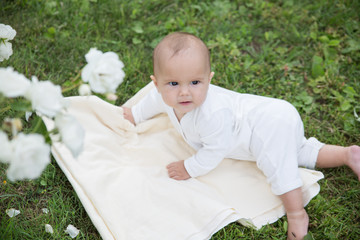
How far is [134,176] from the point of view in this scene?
205 cm

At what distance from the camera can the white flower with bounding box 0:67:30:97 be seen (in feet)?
2.94

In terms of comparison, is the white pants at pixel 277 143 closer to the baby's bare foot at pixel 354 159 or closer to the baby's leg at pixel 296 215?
the baby's leg at pixel 296 215

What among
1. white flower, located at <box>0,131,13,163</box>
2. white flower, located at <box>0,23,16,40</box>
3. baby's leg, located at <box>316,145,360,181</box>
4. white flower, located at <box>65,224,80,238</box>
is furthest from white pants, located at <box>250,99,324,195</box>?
white flower, located at <box>0,131,13,163</box>

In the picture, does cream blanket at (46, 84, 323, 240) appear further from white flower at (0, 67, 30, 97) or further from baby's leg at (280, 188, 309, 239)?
white flower at (0, 67, 30, 97)

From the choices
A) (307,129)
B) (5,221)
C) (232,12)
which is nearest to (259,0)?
(232,12)

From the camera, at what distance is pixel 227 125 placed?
1879mm

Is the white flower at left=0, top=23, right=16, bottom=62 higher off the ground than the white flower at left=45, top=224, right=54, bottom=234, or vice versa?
the white flower at left=0, top=23, right=16, bottom=62

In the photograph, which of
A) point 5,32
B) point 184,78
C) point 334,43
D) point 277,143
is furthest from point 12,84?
point 334,43

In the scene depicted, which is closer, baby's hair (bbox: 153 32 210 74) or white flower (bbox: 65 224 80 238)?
baby's hair (bbox: 153 32 210 74)

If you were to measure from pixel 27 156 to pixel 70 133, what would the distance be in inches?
4.3

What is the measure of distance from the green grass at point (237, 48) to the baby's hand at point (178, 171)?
547 millimetres

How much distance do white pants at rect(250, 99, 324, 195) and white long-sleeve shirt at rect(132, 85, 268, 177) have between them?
0.20ft

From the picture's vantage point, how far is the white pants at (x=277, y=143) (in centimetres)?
187

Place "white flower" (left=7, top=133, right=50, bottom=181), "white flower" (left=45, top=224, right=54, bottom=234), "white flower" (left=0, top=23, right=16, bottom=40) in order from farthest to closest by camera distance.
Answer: "white flower" (left=45, top=224, right=54, bottom=234) < "white flower" (left=0, top=23, right=16, bottom=40) < "white flower" (left=7, top=133, right=50, bottom=181)
